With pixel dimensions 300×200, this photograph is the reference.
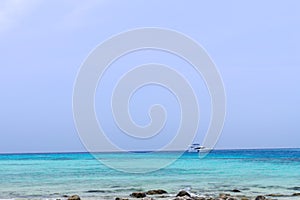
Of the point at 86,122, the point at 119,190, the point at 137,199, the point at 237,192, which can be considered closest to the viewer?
the point at 86,122

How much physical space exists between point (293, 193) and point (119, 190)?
23.3ft

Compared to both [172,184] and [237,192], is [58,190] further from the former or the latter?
[237,192]

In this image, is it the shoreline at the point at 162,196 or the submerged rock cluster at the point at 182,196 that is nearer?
the submerged rock cluster at the point at 182,196

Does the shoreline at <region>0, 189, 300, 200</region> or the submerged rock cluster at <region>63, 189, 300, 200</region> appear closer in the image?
the submerged rock cluster at <region>63, 189, 300, 200</region>

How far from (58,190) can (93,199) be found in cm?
469

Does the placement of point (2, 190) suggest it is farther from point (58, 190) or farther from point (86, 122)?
point (86, 122)

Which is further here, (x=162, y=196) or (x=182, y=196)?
(x=162, y=196)

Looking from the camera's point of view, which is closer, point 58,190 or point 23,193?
point 23,193

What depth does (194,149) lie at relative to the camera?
279 ft

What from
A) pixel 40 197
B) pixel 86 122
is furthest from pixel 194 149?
pixel 86 122

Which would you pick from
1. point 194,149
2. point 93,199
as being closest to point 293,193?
point 93,199

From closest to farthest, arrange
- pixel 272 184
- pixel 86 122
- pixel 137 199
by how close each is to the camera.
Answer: pixel 86 122, pixel 137 199, pixel 272 184

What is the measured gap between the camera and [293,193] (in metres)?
19.8

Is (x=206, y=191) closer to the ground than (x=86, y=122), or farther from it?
closer to the ground
